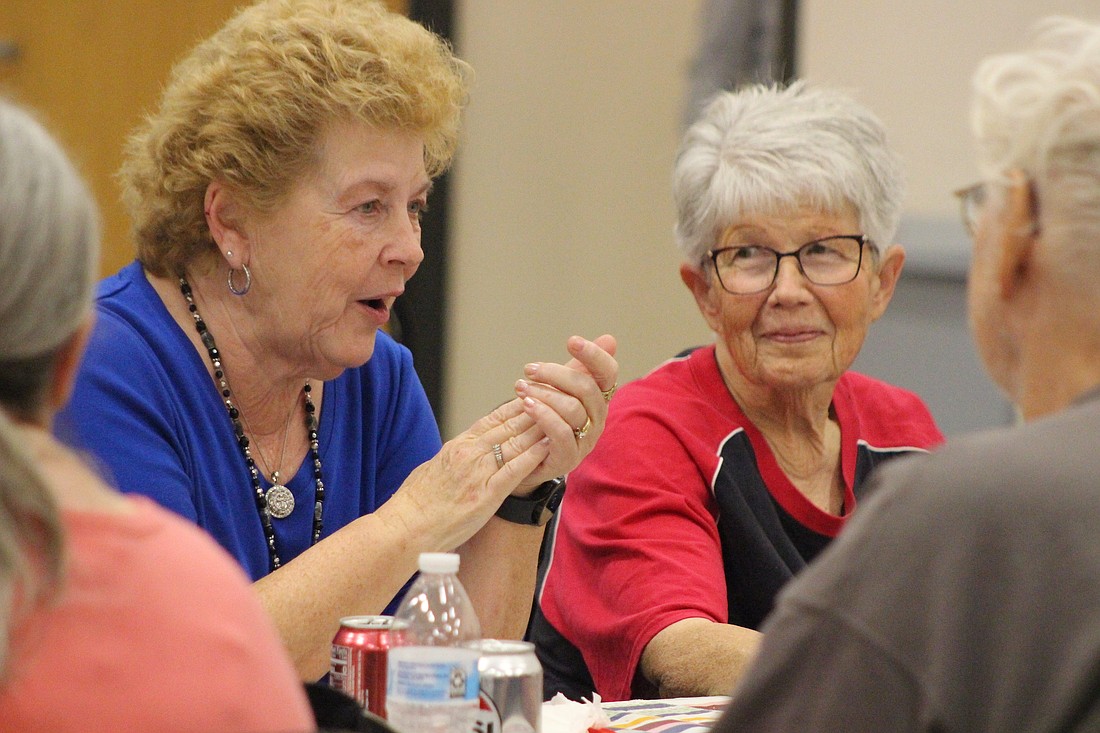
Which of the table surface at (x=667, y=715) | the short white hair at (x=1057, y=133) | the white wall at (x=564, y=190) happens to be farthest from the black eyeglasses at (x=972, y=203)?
the white wall at (x=564, y=190)

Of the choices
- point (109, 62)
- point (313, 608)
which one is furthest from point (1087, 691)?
point (109, 62)

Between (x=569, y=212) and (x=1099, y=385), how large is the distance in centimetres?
329

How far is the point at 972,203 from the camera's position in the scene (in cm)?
116

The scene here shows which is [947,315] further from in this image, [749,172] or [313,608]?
[313,608]

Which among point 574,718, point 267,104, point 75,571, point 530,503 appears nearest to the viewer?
point 75,571

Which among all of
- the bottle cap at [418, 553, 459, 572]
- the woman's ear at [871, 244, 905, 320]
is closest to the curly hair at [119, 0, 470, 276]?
the bottle cap at [418, 553, 459, 572]

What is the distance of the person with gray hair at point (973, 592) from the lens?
31.8 inches

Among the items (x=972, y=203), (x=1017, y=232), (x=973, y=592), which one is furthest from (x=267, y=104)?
(x=973, y=592)

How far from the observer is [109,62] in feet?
12.8

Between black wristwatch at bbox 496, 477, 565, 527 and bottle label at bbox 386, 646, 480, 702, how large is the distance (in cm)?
71

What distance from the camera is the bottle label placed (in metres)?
1.17

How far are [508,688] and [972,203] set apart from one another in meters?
0.66

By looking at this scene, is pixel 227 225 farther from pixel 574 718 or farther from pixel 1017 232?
pixel 1017 232

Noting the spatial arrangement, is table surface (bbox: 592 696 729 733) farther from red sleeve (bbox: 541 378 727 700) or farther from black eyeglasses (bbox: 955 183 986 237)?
black eyeglasses (bbox: 955 183 986 237)
